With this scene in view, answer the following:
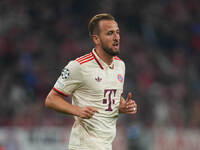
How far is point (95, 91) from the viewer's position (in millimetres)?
5543

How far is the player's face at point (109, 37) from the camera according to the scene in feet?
18.3

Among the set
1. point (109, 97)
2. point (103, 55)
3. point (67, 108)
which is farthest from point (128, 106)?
point (67, 108)

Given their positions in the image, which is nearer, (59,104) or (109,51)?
(59,104)

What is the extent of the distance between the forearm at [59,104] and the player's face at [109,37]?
76 cm

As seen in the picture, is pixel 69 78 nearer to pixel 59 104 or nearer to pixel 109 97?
pixel 59 104

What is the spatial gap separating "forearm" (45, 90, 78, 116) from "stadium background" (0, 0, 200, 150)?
6.16 m

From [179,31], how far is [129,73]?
3.47m

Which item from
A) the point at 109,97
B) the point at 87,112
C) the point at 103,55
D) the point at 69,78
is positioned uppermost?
the point at 103,55

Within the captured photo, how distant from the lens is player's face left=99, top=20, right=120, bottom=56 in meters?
5.59

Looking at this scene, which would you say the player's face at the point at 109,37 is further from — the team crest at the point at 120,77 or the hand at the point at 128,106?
the hand at the point at 128,106

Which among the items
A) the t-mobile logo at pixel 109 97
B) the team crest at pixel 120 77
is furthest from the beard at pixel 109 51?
the t-mobile logo at pixel 109 97

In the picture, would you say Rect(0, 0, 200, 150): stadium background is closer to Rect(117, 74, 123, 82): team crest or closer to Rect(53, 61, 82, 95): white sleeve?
Rect(117, 74, 123, 82): team crest

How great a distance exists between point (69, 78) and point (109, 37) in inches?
25.3

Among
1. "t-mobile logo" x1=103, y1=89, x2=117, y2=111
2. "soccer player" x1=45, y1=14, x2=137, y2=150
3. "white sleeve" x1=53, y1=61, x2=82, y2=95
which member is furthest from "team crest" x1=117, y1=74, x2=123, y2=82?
"white sleeve" x1=53, y1=61, x2=82, y2=95
